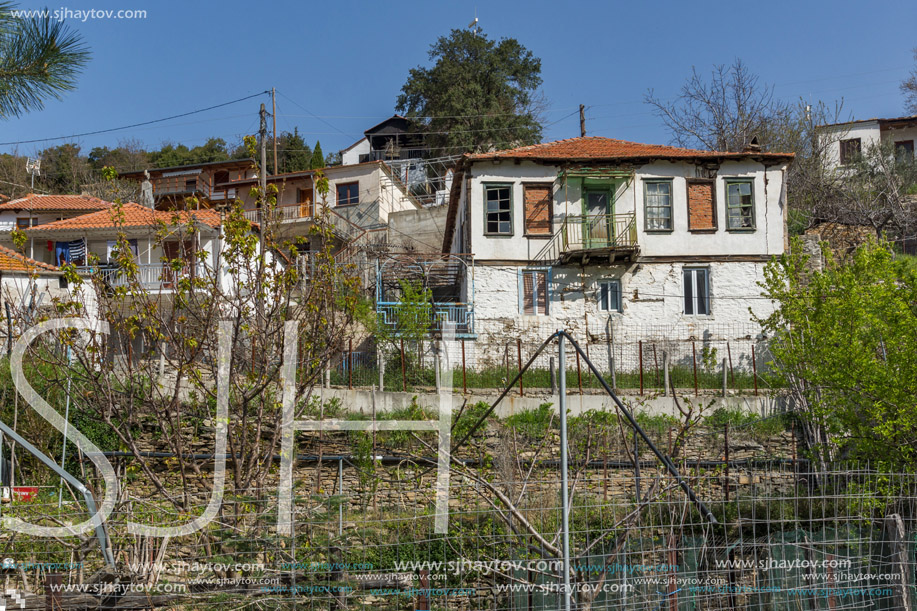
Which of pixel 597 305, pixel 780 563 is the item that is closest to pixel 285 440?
pixel 780 563

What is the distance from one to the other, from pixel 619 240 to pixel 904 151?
21.9m

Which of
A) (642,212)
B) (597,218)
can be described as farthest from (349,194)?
(642,212)

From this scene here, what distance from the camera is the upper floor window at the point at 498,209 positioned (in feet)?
69.2

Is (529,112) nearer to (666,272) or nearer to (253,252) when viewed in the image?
(666,272)

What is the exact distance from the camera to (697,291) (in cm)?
2086

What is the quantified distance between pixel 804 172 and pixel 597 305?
12984 mm

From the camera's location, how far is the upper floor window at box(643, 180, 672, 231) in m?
21.4

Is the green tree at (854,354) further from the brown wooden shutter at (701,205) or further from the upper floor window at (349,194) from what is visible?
the upper floor window at (349,194)

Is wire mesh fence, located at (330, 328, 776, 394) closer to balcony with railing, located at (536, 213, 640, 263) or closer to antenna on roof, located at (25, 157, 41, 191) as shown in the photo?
balcony with railing, located at (536, 213, 640, 263)

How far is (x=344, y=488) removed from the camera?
12.6 meters

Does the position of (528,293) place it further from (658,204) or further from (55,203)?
(55,203)

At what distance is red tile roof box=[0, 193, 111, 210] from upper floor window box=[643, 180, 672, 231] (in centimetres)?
2165

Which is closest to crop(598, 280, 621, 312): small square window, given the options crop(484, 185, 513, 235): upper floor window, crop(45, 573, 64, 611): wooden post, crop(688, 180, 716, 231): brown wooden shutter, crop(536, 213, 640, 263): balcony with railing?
crop(536, 213, 640, 263): balcony with railing

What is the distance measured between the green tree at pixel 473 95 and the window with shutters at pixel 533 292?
18.0m
